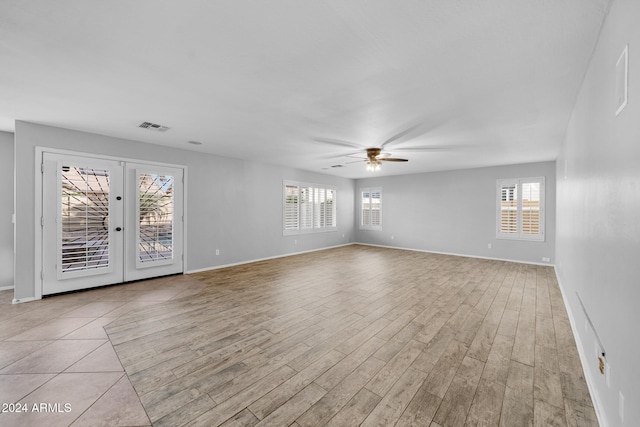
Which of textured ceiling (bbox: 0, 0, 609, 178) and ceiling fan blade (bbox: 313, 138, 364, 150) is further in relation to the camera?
ceiling fan blade (bbox: 313, 138, 364, 150)

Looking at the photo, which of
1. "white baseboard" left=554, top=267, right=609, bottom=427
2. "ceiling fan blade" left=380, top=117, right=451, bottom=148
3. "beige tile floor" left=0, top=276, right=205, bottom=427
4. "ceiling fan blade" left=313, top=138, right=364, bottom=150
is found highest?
"ceiling fan blade" left=380, top=117, right=451, bottom=148

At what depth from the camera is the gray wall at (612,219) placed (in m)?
1.17

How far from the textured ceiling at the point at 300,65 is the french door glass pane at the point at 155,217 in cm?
115

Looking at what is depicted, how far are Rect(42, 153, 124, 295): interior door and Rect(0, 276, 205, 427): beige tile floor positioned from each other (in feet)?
1.38

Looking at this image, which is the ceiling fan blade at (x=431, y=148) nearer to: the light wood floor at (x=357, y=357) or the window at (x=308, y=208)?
the light wood floor at (x=357, y=357)

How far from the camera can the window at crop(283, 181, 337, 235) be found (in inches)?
294

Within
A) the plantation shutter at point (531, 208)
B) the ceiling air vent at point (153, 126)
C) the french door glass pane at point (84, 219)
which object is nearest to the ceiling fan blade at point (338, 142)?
the ceiling air vent at point (153, 126)

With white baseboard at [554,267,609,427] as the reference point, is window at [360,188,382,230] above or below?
above

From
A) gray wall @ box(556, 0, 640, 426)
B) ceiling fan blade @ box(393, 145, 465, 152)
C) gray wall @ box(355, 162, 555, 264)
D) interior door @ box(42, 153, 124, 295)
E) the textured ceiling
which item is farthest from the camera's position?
gray wall @ box(355, 162, 555, 264)

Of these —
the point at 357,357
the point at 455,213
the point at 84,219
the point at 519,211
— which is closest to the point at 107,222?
the point at 84,219

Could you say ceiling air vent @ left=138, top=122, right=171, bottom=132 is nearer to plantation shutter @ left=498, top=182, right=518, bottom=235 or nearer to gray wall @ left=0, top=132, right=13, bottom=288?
Answer: gray wall @ left=0, top=132, right=13, bottom=288

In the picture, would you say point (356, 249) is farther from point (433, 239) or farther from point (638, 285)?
point (638, 285)

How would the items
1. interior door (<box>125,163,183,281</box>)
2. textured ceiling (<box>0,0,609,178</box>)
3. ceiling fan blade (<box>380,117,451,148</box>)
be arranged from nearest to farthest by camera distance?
1. textured ceiling (<box>0,0,609,178</box>)
2. ceiling fan blade (<box>380,117,451,148</box>)
3. interior door (<box>125,163,183,281</box>)

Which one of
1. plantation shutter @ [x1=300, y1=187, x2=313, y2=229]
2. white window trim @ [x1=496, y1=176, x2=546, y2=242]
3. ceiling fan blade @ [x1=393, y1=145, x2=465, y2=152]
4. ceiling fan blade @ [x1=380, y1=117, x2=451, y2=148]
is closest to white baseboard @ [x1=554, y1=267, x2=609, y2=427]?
ceiling fan blade @ [x1=380, y1=117, x2=451, y2=148]
